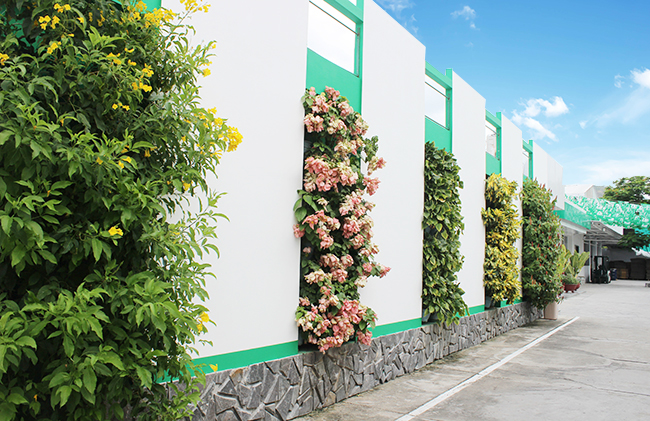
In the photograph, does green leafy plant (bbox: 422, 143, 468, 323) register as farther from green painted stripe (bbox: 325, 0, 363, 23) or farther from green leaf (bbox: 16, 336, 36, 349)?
green leaf (bbox: 16, 336, 36, 349)

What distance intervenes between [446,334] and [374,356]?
2.61 meters

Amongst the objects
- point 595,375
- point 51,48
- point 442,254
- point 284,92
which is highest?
point 284,92

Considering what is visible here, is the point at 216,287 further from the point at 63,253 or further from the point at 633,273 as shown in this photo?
the point at 633,273

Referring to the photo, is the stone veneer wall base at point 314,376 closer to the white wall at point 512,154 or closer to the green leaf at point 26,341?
the green leaf at point 26,341

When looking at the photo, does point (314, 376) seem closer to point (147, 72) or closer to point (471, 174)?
point (147, 72)

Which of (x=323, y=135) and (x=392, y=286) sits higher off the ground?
(x=323, y=135)

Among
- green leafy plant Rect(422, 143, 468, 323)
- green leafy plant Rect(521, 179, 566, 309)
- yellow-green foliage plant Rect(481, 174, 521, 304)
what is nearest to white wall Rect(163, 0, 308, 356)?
green leafy plant Rect(422, 143, 468, 323)

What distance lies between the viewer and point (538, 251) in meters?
12.7

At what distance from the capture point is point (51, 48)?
8.43 feet

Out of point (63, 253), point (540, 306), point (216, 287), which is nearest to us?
point (63, 253)

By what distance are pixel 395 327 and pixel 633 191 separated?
5202 centimetres

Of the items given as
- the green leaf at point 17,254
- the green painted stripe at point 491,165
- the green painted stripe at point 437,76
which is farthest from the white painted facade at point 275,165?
the green painted stripe at point 491,165

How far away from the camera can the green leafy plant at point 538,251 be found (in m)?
12.7

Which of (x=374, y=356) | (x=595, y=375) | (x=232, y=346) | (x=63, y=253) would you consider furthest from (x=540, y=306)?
(x=63, y=253)
